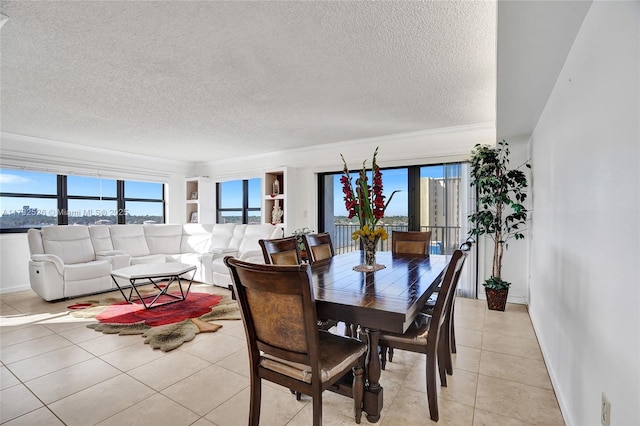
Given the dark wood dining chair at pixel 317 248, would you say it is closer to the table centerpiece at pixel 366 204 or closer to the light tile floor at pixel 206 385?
the table centerpiece at pixel 366 204

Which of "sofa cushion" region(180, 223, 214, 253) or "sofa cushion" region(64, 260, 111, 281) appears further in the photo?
"sofa cushion" region(180, 223, 214, 253)

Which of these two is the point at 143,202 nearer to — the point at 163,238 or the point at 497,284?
the point at 163,238

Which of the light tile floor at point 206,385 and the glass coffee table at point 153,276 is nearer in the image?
the light tile floor at point 206,385

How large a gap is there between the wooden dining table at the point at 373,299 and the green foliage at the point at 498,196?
5.70 feet

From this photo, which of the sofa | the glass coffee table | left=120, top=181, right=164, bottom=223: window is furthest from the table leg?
left=120, top=181, right=164, bottom=223: window

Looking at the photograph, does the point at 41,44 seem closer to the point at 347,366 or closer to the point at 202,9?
the point at 202,9

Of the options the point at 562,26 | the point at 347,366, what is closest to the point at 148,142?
the point at 347,366

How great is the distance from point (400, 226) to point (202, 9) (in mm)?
3926

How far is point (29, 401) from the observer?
1935 millimetres

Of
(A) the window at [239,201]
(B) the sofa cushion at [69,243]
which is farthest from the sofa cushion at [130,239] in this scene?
(A) the window at [239,201]

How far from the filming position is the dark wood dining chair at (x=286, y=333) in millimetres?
1276

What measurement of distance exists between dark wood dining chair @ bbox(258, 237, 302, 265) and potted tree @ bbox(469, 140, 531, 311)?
248cm

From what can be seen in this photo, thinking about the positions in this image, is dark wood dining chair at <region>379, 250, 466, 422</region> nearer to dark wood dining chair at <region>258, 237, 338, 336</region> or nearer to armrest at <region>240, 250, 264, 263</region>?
dark wood dining chair at <region>258, 237, 338, 336</region>

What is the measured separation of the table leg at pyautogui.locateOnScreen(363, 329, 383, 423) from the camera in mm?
1684
